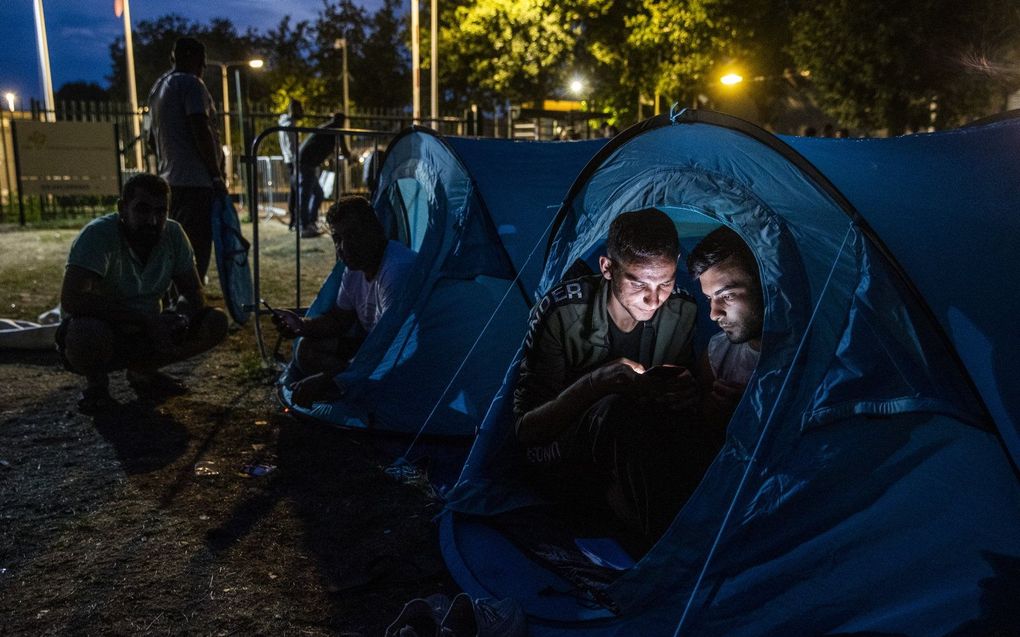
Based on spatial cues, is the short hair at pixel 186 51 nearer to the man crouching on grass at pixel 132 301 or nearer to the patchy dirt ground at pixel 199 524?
the man crouching on grass at pixel 132 301

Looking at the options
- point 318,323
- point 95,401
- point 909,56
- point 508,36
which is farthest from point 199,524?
point 508,36

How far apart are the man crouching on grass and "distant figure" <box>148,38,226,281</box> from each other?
1.36m

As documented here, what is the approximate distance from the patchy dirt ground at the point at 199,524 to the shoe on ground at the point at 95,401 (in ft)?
0.27

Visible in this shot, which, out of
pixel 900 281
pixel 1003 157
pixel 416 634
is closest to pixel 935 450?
pixel 900 281

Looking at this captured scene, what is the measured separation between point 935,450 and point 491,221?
2.71m

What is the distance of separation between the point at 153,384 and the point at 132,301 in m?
0.63

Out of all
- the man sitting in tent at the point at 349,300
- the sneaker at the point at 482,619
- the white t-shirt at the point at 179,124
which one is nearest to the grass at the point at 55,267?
the white t-shirt at the point at 179,124

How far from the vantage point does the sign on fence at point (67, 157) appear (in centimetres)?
1273

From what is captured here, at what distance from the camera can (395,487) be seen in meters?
3.95

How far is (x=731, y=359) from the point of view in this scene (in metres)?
3.45

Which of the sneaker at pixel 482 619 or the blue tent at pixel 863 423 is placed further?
the sneaker at pixel 482 619

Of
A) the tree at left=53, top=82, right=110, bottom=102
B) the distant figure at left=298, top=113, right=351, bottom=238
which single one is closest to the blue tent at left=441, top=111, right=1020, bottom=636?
the distant figure at left=298, top=113, right=351, bottom=238

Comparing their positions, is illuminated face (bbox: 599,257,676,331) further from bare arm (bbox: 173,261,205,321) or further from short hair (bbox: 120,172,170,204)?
bare arm (bbox: 173,261,205,321)

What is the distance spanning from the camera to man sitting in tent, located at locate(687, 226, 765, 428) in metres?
3.26
